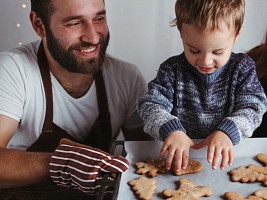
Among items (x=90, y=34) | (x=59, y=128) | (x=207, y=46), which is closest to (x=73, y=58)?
(x=90, y=34)

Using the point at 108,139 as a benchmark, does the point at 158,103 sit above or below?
above

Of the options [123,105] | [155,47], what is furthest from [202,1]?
[155,47]

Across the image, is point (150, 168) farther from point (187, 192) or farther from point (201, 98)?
point (201, 98)

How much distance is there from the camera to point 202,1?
929mm

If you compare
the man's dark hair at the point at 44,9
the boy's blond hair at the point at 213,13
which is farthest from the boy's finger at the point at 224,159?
the man's dark hair at the point at 44,9

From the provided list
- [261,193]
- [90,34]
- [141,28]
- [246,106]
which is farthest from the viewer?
[141,28]

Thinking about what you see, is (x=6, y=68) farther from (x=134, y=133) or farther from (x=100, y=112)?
(x=134, y=133)

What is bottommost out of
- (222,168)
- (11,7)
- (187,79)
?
(222,168)

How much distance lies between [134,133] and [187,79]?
392 mm

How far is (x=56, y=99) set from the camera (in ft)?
4.29

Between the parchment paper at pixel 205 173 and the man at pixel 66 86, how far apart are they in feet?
1.01

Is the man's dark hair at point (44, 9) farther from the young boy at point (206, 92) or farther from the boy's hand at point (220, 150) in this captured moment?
the boy's hand at point (220, 150)

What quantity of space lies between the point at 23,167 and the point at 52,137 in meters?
0.23

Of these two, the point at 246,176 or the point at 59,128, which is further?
the point at 59,128
